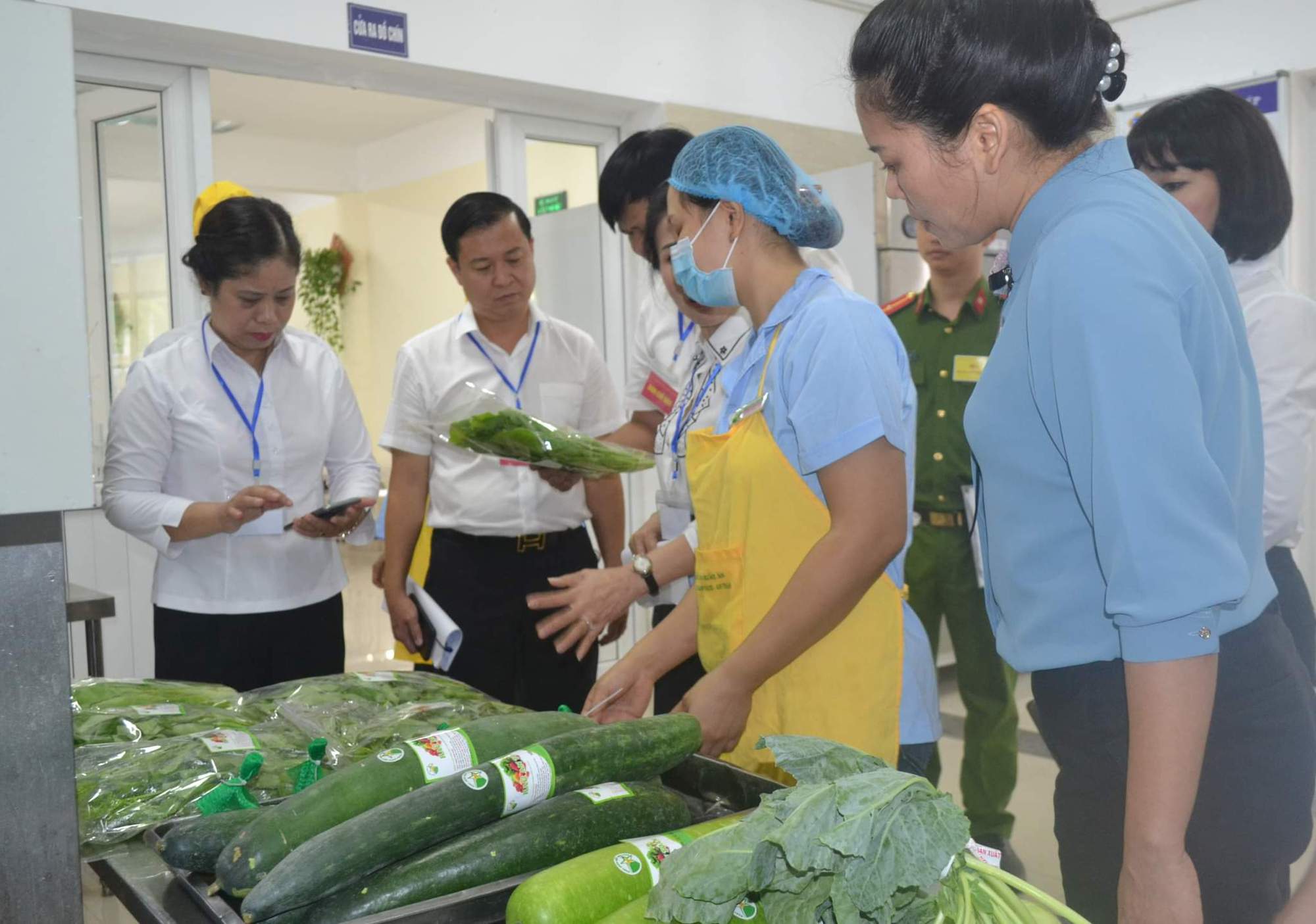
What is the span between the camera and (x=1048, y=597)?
1.07 meters

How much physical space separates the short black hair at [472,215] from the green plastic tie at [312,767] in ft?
5.94

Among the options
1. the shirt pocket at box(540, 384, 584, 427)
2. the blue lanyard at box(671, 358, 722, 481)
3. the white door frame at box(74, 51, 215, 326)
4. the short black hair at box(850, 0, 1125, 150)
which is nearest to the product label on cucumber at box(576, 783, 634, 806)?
the short black hair at box(850, 0, 1125, 150)

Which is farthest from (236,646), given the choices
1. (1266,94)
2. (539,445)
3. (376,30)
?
(1266,94)

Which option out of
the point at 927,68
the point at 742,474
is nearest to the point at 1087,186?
the point at 927,68

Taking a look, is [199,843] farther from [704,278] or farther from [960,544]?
[960,544]

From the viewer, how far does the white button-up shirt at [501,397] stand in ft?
9.73

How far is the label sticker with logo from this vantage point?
1018 millimetres

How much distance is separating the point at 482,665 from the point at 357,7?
2.34m

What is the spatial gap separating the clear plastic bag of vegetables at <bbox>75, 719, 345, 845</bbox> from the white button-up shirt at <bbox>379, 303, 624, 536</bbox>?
4.72ft

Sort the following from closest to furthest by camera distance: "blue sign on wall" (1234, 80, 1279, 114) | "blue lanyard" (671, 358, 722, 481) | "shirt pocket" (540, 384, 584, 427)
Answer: "blue lanyard" (671, 358, 722, 481) → "shirt pocket" (540, 384, 584, 427) → "blue sign on wall" (1234, 80, 1279, 114)

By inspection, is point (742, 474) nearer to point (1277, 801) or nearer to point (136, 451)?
point (1277, 801)

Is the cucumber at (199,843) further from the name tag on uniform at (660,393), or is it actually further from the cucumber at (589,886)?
the name tag on uniform at (660,393)

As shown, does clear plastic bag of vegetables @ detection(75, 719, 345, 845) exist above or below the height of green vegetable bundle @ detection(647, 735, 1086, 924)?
below

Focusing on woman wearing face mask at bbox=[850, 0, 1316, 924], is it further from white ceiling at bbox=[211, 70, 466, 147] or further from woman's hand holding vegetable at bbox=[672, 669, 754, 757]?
white ceiling at bbox=[211, 70, 466, 147]
